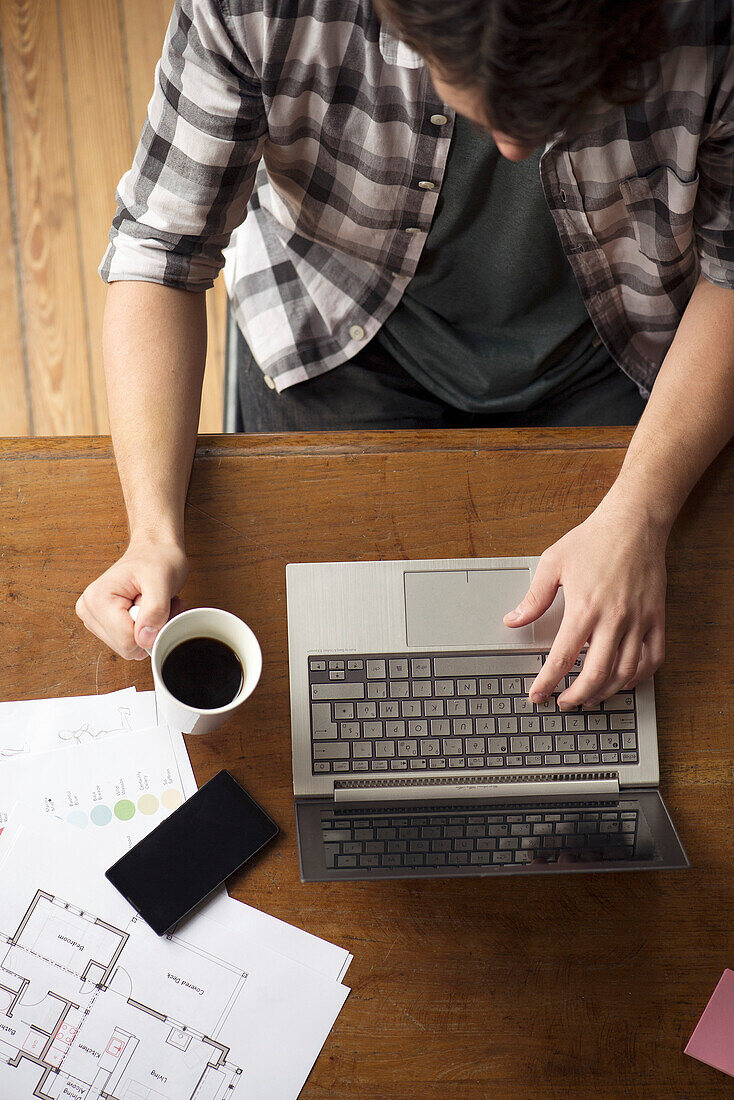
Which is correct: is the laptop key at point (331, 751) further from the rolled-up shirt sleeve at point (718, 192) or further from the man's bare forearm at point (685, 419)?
the rolled-up shirt sleeve at point (718, 192)

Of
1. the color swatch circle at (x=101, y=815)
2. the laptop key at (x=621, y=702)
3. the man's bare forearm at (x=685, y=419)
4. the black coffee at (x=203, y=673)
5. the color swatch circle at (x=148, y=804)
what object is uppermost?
the man's bare forearm at (x=685, y=419)

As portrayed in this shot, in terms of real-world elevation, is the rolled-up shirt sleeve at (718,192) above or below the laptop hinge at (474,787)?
above

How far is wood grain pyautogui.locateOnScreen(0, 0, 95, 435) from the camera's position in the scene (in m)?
1.75

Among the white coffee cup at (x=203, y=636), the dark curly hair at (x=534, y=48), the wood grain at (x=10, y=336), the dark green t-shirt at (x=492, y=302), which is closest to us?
the dark curly hair at (x=534, y=48)

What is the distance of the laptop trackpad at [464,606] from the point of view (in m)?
0.79

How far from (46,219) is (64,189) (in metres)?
0.08

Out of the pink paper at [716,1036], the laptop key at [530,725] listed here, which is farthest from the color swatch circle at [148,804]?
the pink paper at [716,1036]

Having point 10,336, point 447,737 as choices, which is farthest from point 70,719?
point 10,336

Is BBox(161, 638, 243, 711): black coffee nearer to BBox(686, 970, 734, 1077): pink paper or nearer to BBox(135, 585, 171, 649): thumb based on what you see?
BBox(135, 585, 171, 649): thumb

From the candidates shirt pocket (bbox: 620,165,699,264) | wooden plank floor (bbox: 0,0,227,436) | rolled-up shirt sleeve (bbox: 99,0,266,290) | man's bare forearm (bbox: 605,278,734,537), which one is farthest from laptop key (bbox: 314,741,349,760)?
wooden plank floor (bbox: 0,0,227,436)

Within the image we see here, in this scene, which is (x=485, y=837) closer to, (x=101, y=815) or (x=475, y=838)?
(x=475, y=838)

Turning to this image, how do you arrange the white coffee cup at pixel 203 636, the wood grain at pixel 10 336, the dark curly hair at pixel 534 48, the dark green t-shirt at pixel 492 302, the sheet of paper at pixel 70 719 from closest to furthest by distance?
the dark curly hair at pixel 534 48 < the white coffee cup at pixel 203 636 < the sheet of paper at pixel 70 719 < the dark green t-shirt at pixel 492 302 < the wood grain at pixel 10 336

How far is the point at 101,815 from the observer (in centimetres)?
73

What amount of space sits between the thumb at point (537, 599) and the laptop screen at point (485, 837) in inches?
6.5
